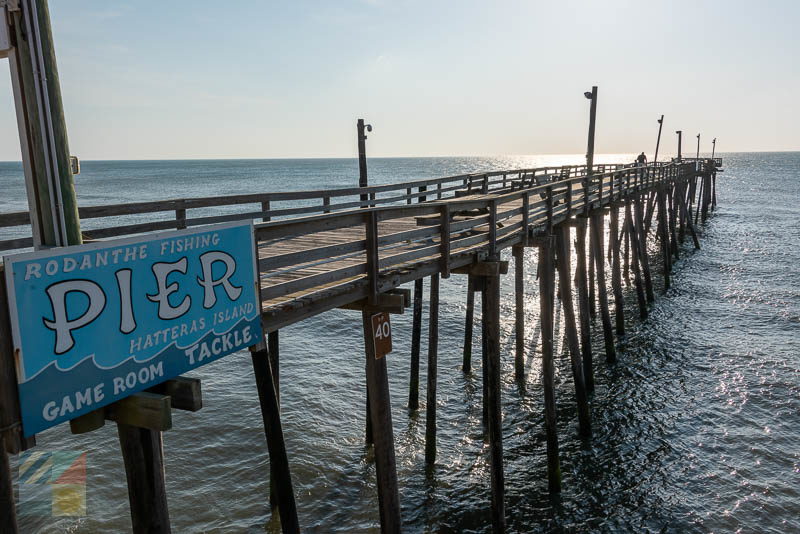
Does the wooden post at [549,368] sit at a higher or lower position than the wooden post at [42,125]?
lower

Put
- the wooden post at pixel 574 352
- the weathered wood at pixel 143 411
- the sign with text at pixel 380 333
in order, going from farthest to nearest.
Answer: the wooden post at pixel 574 352
the sign with text at pixel 380 333
the weathered wood at pixel 143 411

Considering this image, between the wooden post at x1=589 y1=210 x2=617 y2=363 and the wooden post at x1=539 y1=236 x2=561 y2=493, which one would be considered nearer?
the wooden post at x1=539 y1=236 x2=561 y2=493

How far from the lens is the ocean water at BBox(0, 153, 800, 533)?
8.94 m

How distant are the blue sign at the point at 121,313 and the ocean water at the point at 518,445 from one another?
5.75 metres

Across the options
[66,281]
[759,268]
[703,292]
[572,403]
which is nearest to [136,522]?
[66,281]

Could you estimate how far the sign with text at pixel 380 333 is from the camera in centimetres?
645

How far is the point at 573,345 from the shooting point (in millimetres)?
11773

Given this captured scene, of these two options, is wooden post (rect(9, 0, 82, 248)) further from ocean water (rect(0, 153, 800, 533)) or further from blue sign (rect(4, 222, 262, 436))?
ocean water (rect(0, 153, 800, 533))

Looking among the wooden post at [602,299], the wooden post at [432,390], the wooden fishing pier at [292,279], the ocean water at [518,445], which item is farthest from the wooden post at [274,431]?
the wooden post at [602,299]

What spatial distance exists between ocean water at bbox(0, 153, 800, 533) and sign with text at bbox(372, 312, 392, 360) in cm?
363

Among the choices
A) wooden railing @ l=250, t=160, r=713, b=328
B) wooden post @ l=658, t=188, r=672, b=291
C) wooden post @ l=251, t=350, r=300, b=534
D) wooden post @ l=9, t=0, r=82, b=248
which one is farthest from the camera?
wooden post @ l=658, t=188, r=672, b=291

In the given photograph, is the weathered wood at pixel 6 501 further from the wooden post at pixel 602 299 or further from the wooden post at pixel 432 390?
the wooden post at pixel 602 299

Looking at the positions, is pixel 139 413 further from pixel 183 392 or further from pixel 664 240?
pixel 664 240

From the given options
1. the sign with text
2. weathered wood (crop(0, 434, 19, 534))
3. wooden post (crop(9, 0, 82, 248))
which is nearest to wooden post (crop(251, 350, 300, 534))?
the sign with text
